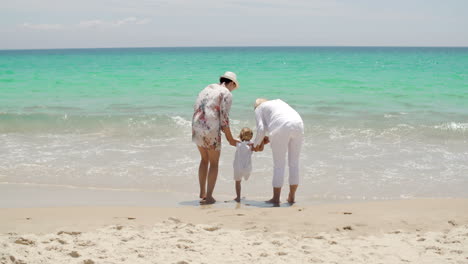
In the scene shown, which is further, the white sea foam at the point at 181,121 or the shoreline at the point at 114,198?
the white sea foam at the point at 181,121

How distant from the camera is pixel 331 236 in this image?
13.5 feet

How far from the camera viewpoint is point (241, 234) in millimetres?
4164

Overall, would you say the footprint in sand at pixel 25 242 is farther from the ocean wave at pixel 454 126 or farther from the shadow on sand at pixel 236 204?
the ocean wave at pixel 454 126

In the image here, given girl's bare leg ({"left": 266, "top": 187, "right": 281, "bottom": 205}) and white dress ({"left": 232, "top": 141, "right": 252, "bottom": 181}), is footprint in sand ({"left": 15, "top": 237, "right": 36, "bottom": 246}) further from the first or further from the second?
girl's bare leg ({"left": 266, "top": 187, "right": 281, "bottom": 205})

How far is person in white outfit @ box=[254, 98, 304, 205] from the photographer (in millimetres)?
5445

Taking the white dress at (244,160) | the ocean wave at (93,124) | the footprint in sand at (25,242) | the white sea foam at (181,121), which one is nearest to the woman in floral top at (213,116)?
the white dress at (244,160)

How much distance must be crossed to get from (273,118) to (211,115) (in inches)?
26.5

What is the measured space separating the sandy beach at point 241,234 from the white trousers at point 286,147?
1.93 ft

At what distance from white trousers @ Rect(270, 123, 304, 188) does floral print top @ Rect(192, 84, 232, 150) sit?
59 cm

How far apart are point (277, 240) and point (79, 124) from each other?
809cm

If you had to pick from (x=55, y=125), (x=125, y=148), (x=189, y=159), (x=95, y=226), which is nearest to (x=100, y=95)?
(x=55, y=125)

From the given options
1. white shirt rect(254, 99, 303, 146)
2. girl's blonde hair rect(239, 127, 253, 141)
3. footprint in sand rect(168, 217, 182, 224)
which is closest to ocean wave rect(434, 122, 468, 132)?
white shirt rect(254, 99, 303, 146)

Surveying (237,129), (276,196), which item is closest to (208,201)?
(276,196)

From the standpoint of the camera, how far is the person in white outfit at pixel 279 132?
5.45m
